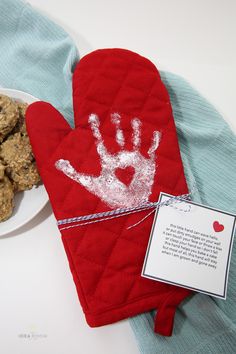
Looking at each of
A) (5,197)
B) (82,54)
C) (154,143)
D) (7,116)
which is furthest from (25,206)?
(82,54)

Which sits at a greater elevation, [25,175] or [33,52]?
[33,52]

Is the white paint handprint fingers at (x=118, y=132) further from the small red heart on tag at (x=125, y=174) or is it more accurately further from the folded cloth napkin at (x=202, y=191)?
the folded cloth napkin at (x=202, y=191)

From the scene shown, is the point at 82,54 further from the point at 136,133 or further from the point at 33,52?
the point at 136,133

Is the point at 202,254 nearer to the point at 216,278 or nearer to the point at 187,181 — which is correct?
the point at 216,278

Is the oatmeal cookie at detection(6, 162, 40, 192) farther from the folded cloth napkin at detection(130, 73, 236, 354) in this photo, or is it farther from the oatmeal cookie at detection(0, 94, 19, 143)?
the folded cloth napkin at detection(130, 73, 236, 354)

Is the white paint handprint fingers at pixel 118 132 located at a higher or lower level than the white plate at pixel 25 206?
higher

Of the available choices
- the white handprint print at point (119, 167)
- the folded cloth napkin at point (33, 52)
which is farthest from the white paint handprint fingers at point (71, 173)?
the folded cloth napkin at point (33, 52)
